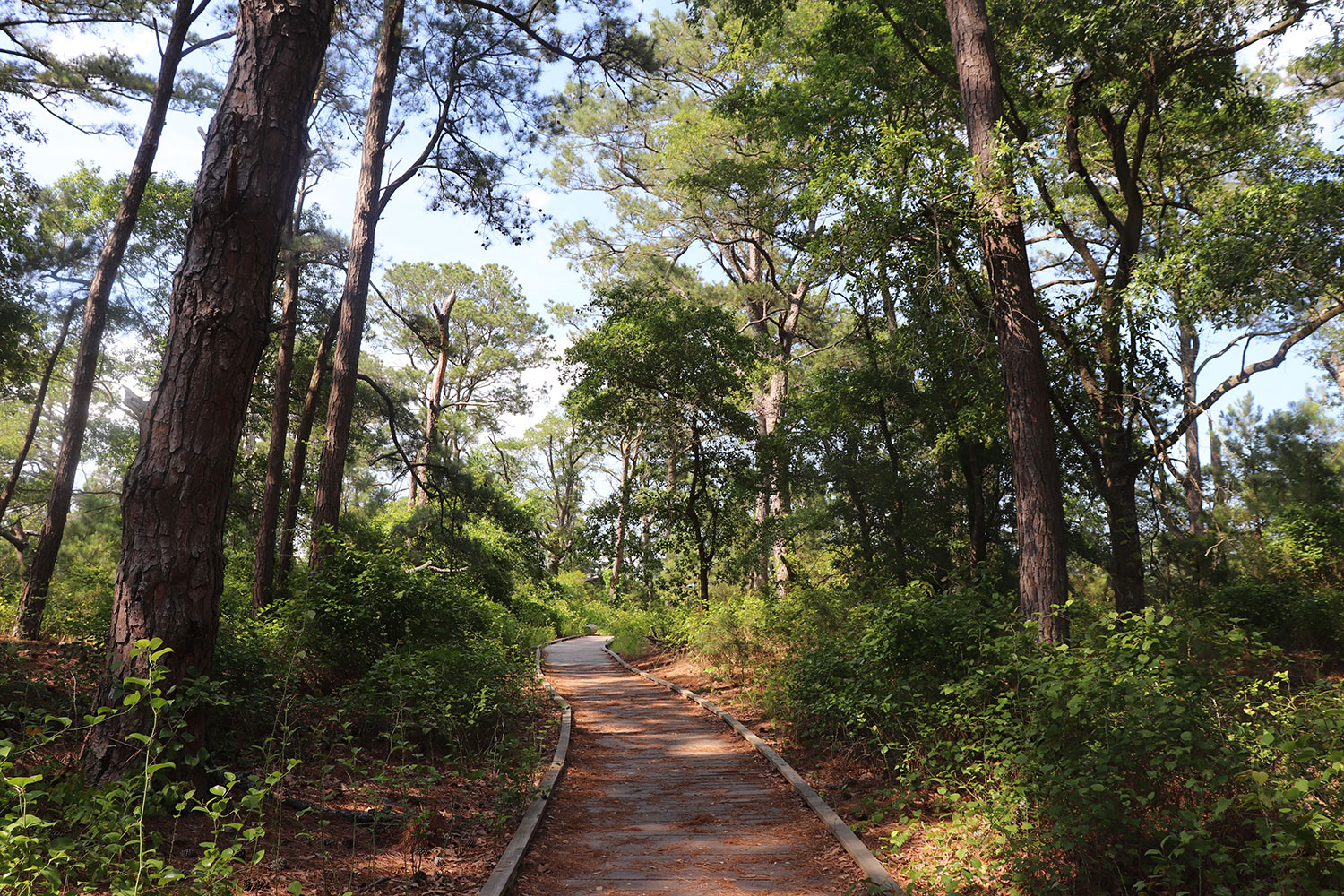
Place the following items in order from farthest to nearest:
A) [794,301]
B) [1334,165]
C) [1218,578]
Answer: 1. [794,301]
2. [1218,578]
3. [1334,165]

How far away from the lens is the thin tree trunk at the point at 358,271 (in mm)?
11172

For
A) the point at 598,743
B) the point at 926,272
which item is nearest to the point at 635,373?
the point at 926,272

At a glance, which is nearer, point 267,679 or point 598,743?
point 267,679

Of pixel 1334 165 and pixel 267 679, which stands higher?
pixel 1334 165

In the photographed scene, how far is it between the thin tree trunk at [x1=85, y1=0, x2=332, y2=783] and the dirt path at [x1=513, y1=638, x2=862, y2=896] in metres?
2.69

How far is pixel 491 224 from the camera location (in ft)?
40.0

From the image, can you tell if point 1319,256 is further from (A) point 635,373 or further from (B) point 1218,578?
(A) point 635,373

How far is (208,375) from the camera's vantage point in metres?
4.81

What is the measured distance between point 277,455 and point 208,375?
391 inches

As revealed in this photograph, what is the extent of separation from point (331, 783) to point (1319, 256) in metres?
12.6

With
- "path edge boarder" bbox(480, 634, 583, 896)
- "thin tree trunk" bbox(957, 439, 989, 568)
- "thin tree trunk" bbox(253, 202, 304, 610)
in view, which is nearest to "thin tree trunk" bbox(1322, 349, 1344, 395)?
"thin tree trunk" bbox(957, 439, 989, 568)

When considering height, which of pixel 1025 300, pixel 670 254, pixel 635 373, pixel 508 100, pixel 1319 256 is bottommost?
pixel 1025 300

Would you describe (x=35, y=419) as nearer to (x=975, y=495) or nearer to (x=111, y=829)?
(x=111, y=829)

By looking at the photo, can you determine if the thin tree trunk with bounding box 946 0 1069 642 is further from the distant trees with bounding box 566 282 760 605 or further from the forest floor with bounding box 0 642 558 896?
the distant trees with bounding box 566 282 760 605
